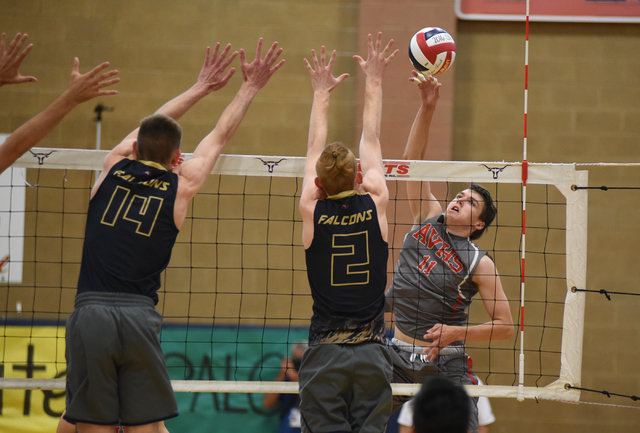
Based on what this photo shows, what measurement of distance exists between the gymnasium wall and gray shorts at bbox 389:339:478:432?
9.52ft

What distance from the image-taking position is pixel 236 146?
6.54 m

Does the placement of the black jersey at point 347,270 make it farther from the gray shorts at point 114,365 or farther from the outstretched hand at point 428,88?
the outstretched hand at point 428,88

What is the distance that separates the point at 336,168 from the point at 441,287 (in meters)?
1.47

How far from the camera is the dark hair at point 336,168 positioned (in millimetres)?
3031

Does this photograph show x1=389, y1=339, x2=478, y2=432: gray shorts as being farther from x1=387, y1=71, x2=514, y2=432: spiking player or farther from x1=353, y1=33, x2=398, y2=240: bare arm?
x1=353, y1=33, x2=398, y2=240: bare arm

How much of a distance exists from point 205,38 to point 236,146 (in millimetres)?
1253

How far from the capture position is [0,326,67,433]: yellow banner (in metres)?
6.04

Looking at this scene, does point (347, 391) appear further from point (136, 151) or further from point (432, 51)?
point (432, 51)

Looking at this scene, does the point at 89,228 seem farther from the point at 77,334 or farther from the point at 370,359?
the point at 370,359

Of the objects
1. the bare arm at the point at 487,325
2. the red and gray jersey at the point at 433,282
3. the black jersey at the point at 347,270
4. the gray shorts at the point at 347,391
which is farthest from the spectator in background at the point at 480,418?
the black jersey at the point at 347,270

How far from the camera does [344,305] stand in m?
3.01

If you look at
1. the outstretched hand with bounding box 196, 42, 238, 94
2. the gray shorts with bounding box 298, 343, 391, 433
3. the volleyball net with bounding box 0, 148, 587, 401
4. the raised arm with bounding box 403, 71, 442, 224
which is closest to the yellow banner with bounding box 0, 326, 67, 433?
the volleyball net with bounding box 0, 148, 587, 401

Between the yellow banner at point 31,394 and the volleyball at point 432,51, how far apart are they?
4.46 m

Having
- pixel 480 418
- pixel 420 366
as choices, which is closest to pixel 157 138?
pixel 420 366
